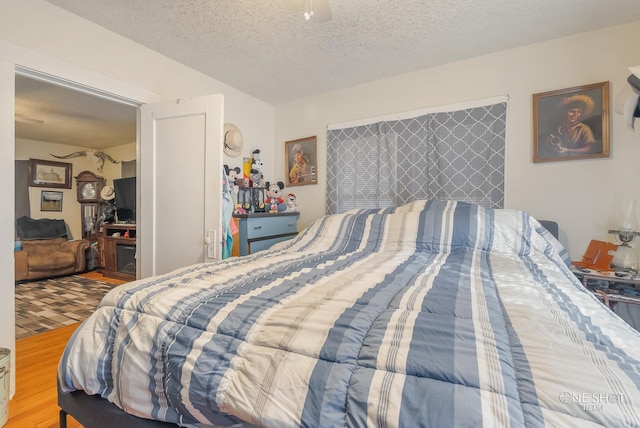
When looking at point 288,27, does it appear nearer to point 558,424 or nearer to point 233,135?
point 233,135

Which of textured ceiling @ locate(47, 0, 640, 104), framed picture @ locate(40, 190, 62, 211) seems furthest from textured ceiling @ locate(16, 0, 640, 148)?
framed picture @ locate(40, 190, 62, 211)

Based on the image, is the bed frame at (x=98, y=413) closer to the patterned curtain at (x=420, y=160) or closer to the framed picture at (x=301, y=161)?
the patterned curtain at (x=420, y=160)

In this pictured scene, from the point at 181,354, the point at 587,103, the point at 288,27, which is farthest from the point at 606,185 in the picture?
the point at 181,354

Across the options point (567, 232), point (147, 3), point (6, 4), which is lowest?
point (567, 232)

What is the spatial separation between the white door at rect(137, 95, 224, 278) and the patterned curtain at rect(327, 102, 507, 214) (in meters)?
1.39

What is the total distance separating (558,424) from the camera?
1.48 feet

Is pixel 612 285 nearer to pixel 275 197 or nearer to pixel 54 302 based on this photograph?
pixel 275 197

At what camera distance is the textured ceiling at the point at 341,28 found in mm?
1830

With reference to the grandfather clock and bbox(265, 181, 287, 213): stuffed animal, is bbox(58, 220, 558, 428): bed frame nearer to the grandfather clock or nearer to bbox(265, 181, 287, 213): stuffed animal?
bbox(265, 181, 287, 213): stuffed animal

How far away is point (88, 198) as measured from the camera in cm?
559

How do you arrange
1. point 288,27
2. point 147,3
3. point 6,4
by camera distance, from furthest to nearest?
point 288,27, point 147,3, point 6,4

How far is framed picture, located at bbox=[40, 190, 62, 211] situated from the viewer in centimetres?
517

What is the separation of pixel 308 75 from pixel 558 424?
2.93 meters

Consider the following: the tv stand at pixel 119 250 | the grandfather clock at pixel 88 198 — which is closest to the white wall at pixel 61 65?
the tv stand at pixel 119 250
